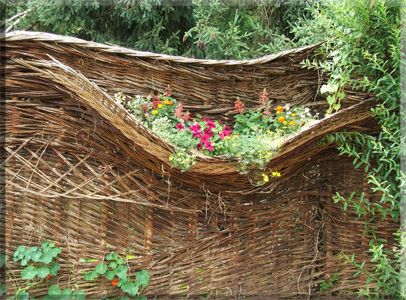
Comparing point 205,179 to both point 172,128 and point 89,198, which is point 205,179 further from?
point 89,198

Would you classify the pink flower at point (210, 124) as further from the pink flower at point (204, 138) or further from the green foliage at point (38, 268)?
the green foliage at point (38, 268)

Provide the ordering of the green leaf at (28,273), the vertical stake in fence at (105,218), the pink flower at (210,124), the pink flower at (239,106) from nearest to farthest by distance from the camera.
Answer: the green leaf at (28,273), the vertical stake in fence at (105,218), the pink flower at (210,124), the pink flower at (239,106)

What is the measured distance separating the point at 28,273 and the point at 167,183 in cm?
111

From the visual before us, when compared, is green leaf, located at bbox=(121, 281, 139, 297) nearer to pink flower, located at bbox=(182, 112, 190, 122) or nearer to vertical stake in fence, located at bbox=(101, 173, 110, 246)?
vertical stake in fence, located at bbox=(101, 173, 110, 246)

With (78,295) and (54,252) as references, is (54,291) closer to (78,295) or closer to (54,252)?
(78,295)

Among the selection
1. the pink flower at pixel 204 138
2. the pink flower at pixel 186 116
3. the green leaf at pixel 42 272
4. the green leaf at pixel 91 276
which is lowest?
the green leaf at pixel 91 276

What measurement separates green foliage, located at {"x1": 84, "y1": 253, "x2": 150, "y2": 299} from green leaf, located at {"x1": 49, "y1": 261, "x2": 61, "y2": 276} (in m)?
0.19

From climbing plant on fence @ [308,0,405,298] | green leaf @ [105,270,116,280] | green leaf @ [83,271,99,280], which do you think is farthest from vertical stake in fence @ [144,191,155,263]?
climbing plant on fence @ [308,0,405,298]

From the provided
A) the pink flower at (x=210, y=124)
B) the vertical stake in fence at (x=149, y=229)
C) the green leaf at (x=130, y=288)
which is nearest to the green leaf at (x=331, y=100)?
the pink flower at (x=210, y=124)

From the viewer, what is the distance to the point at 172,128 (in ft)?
8.50

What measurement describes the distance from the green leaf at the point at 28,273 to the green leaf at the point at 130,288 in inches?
23.5

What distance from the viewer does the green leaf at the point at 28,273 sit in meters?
2.33

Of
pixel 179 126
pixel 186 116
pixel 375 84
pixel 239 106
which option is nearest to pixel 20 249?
pixel 179 126

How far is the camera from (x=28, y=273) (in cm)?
234
